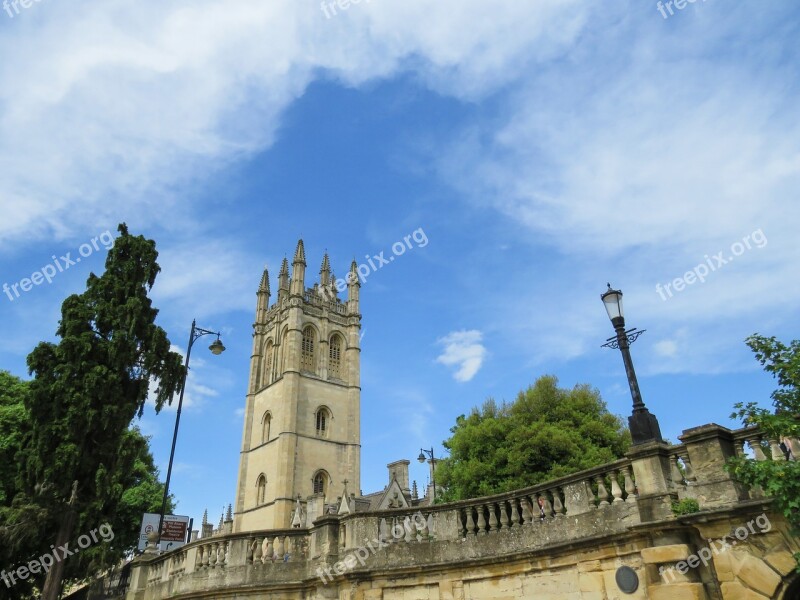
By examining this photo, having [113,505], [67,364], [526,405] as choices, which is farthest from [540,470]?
[67,364]

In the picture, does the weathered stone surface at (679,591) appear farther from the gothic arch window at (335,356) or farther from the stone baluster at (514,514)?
the gothic arch window at (335,356)

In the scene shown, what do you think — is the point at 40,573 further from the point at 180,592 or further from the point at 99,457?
the point at 180,592

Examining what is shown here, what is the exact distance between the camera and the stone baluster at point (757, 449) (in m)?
7.27

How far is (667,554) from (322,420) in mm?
58589

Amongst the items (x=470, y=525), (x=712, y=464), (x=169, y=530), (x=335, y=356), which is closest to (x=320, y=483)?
(x=335, y=356)

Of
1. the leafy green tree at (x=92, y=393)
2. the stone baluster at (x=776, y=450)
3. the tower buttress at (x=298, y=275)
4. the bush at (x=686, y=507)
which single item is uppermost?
Result: the tower buttress at (x=298, y=275)

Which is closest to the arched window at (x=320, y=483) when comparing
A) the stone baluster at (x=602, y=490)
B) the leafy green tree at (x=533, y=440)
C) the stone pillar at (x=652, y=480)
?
the leafy green tree at (x=533, y=440)

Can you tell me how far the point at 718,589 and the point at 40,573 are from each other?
2080 cm

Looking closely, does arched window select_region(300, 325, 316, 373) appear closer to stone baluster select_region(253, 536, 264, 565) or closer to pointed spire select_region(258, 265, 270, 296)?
pointed spire select_region(258, 265, 270, 296)

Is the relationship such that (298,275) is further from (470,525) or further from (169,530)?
(470,525)

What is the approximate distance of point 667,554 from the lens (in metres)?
7.41

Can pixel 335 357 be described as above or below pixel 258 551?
above

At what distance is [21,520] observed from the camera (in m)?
16.5

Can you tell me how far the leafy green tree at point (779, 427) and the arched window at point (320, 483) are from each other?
56.7 meters
